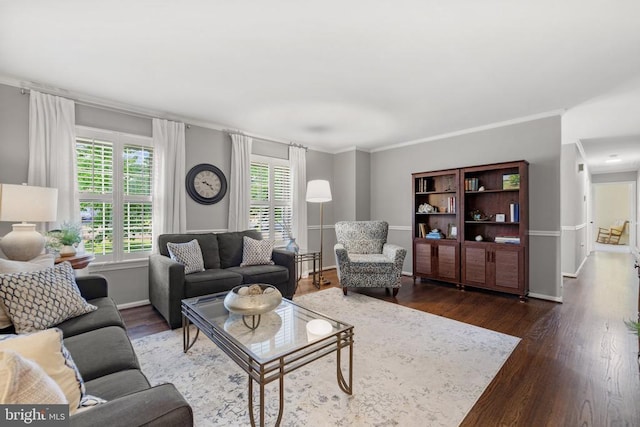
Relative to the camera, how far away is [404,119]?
4.05 metres

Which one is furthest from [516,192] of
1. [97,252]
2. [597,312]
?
[97,252]

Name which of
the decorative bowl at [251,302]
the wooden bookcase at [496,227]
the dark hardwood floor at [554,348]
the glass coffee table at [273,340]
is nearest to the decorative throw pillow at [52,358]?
the glass coffee table at [273,340]

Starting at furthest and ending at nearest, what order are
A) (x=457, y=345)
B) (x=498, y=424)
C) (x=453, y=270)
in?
(x=453, y=270), (x=457, y=345), (x=498, y=424)

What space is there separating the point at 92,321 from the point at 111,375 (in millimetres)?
735

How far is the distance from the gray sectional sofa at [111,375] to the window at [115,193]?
4.36ft

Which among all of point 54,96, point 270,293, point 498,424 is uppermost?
point 54,96

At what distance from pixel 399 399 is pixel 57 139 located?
13.2 ft

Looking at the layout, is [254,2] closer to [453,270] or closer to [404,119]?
[404,119]

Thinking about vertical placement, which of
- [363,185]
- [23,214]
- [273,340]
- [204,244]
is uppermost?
[363,185]

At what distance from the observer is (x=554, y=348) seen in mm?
2480

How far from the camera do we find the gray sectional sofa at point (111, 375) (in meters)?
0.80

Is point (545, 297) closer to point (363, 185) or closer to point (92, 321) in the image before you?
point (363, 185)

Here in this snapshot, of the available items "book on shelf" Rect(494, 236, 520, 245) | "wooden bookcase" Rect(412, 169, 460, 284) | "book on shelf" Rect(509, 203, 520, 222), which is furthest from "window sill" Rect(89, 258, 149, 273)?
"book on shelf" Rect(509, 203, 520, 222)

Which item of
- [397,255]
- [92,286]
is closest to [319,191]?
[397,255]
